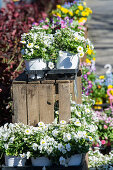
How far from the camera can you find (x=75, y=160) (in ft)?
9.63

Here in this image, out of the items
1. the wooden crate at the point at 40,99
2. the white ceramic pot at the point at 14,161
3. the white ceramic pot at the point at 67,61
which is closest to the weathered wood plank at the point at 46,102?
the wooden crate at the point at 40,99

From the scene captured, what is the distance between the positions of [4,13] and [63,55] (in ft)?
11.5

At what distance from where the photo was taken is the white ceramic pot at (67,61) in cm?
324

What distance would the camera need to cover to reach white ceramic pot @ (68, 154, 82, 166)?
2.92 m

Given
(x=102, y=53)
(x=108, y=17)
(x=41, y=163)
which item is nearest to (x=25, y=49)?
(x=41, y=163)

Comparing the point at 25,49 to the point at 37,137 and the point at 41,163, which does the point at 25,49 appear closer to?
the point at 37,137

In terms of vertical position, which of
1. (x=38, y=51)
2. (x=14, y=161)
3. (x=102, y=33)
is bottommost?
(x=14, y=161)

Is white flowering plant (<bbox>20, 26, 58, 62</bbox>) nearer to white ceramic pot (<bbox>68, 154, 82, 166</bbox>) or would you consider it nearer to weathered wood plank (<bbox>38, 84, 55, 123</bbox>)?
weathered wood plank (<bbox>38, 84, 55, 123</bbox>)

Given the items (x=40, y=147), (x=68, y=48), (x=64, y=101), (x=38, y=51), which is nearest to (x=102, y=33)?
(x=68, y=48)

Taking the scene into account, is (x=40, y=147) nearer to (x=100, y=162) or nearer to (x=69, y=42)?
(x=69, y=42)

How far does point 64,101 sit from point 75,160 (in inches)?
21.1

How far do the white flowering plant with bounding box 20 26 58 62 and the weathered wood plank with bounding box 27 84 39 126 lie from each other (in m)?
0.29

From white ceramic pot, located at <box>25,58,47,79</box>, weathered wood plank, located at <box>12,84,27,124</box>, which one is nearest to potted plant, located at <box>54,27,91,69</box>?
white ceramic pot, located at <box>25,58,47,79</box>

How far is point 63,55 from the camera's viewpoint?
3.24 m
